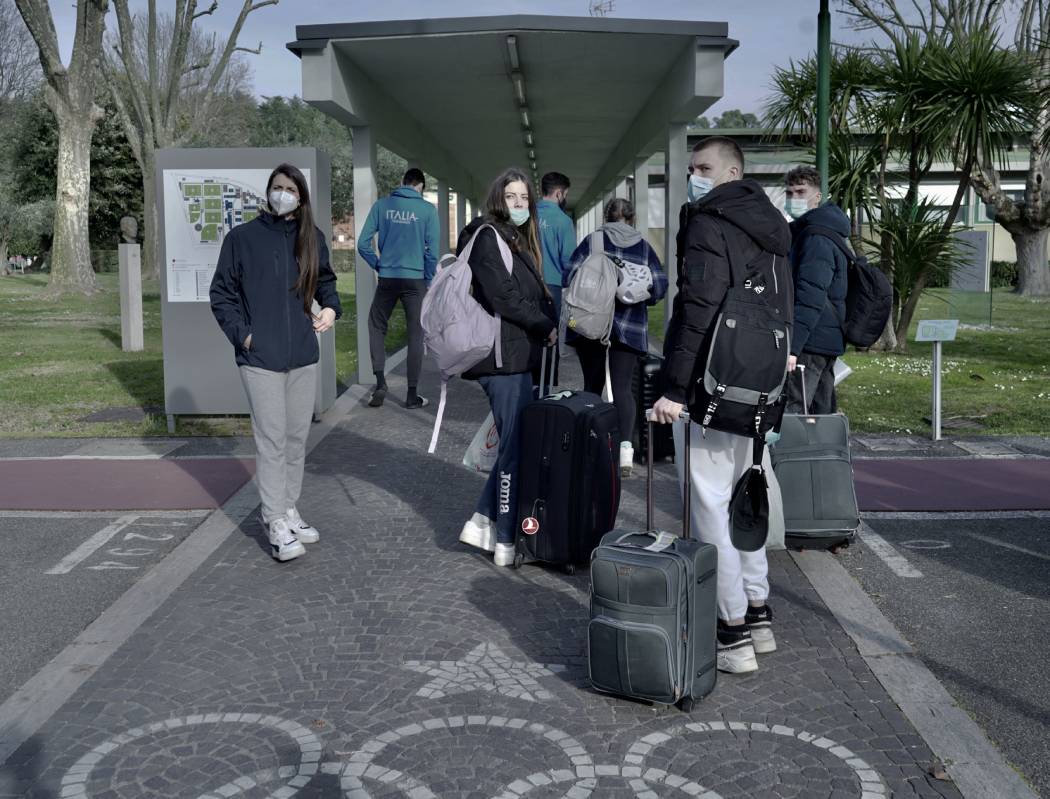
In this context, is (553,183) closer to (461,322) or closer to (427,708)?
(461,322)

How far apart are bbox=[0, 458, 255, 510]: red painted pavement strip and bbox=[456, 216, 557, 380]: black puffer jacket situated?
2.44 metres

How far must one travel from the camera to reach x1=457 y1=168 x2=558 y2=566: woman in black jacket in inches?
213

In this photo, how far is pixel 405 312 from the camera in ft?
34.1

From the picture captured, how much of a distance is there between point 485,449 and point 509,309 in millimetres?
809

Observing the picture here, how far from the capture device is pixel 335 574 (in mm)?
5598

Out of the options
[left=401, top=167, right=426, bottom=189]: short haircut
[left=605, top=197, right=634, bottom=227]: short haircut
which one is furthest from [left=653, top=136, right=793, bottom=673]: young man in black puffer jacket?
[left=401, top=167, right=426, bottom=189]: short haircut

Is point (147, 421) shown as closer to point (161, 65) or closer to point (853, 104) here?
point (853, 104)

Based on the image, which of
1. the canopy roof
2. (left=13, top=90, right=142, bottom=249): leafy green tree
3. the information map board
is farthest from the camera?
(left=13, top=90, right=142, bottom=249): leafy green tree

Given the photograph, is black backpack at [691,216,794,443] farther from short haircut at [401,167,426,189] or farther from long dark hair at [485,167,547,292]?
short haircut at [401,167,426,189]

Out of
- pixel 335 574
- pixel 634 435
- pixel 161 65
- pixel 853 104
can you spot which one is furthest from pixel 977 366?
pixel 161 65

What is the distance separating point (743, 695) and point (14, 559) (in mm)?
3823

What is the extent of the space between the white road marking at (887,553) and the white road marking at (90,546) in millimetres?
4026

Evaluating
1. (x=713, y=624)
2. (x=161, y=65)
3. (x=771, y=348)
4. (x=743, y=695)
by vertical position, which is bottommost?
(x=743, y=695)

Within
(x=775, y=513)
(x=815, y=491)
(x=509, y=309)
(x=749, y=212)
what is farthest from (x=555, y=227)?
(x=749, y=212)
